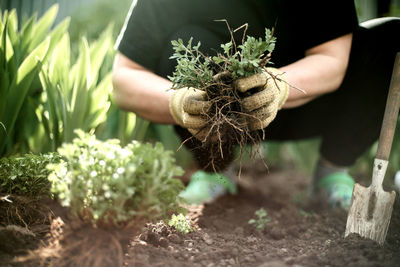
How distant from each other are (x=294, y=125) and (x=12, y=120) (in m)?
1.44

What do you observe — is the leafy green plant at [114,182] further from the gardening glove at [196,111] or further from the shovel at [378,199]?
the shovel at [378,199]

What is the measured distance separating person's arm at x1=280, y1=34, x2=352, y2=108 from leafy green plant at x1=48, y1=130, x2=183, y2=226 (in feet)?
2.31

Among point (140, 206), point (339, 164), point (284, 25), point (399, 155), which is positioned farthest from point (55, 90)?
point (399, 155)

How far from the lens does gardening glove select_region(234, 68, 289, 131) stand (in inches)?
42.1

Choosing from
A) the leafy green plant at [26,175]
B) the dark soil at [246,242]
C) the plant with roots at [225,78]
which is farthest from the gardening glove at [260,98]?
the leafy green plant at [26,175]

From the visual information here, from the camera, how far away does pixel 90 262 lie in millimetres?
941

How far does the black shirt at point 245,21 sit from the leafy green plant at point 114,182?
80 cm

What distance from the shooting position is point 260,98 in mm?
1097

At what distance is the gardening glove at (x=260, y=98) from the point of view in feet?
3.51

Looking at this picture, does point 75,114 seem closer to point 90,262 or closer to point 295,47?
point 90,262

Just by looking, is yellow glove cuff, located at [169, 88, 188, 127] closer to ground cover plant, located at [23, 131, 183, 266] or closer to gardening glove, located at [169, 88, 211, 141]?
gardening glove, located at [169, 88, 211, 141]

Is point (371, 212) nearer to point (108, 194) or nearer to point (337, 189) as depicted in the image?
point (337, 189)

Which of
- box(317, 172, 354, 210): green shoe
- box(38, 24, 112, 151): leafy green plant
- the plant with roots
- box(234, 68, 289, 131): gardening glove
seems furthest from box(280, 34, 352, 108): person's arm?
box(38, 24, 112, 151): leafy green plant

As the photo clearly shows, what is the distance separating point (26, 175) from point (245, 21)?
106cm
